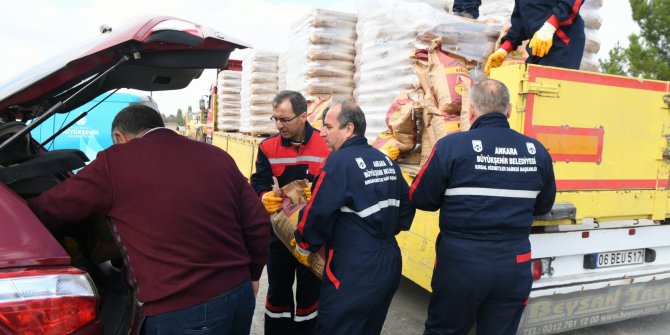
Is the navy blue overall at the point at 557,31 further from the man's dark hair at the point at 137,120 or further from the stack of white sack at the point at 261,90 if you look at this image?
the stack of white sack at the point at 261,90

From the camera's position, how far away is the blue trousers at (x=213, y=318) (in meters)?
1.75

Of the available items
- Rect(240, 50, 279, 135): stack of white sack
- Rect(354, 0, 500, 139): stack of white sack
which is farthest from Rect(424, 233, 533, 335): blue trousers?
Rect(240, 50, 279, 135): stack of white sack

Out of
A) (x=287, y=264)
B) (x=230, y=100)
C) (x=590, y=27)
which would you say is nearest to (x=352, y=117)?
(x=287, y=264)

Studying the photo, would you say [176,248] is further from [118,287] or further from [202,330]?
[118,287]

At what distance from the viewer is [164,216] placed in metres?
1.74

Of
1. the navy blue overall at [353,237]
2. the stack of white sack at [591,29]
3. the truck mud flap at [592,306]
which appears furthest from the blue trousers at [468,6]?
the navy blue overall at [353,237]

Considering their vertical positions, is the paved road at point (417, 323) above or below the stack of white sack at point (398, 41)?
below

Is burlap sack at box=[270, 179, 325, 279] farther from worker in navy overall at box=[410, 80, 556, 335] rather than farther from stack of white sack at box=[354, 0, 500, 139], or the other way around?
stack of white sack at box=[354, 0, 500, 139]

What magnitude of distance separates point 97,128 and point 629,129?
6732 mm

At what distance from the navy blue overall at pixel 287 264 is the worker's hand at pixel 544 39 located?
161 cm

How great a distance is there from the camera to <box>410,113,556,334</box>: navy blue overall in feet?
7.74

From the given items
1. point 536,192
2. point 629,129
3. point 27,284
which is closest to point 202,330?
point 27,284

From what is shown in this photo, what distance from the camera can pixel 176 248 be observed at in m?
1.76

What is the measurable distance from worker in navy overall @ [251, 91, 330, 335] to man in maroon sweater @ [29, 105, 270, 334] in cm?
119
